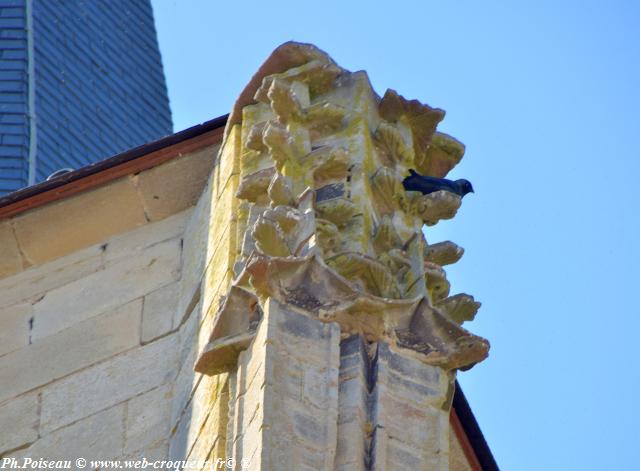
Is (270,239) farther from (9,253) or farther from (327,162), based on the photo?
(9,253)

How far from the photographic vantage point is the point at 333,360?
5938mm

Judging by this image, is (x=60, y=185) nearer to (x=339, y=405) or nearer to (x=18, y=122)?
(x=339, y=405)

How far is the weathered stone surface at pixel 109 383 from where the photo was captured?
23.5ft

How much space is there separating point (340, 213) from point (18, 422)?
1.50 meters

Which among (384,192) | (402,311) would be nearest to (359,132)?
(384,192)

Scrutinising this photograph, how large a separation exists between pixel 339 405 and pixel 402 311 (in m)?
0.51

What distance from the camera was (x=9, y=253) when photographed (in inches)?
325

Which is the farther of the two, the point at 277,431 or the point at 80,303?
the point at 80,303

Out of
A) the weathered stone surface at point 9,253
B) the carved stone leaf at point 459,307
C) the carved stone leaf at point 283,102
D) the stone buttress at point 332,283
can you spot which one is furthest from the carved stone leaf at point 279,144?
the weathered stone surface at point 9,253

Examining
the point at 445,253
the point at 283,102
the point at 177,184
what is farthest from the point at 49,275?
the point at 445,253

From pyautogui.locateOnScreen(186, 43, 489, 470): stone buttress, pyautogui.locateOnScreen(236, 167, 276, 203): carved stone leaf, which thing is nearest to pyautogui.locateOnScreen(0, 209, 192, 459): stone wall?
pyautogui.locateOnScreen(186, 43, 489, 470): stone buttress

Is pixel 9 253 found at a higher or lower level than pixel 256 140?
higher

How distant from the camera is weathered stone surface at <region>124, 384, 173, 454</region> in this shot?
6852 millimetres

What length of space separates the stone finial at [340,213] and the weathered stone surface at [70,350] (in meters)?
0.67
